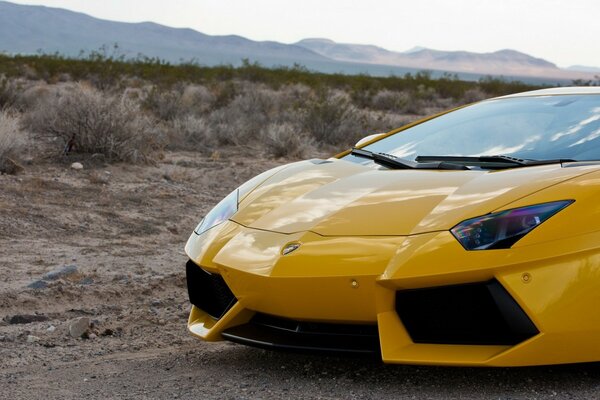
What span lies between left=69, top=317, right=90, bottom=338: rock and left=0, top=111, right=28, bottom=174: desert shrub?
17.0 ft

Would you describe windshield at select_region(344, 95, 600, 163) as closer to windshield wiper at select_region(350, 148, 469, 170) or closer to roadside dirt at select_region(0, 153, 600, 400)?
windshield wiper at select_region(350, 148, 469, 170)

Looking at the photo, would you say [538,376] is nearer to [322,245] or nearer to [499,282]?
[499,282]

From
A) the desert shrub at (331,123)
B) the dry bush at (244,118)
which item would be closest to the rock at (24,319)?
the dry bush at (244,118)

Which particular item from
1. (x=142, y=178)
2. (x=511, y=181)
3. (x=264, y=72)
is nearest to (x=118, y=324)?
(x=511, y=181)

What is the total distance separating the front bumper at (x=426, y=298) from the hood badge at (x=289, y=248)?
24 millimetres

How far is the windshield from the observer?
4.46 metres

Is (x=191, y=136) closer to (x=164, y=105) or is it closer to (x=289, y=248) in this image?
(x=164, y=105)

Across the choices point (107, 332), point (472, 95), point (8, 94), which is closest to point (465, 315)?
point (107, 332)

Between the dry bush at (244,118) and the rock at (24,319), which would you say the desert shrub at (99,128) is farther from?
the rock at (24,319)

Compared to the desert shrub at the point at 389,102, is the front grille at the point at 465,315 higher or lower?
higher

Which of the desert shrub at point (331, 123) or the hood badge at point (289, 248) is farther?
the desert shrub at point (331, 123)

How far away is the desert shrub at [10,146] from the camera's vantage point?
32.5ft

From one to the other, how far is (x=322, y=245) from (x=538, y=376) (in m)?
1.07

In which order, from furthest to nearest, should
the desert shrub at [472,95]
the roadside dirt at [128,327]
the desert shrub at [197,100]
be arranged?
the desert shrub at [472,95]
the desert shrub at [197,100]
the roadside dirt at [128,327]
